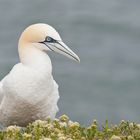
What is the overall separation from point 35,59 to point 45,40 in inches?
11.7

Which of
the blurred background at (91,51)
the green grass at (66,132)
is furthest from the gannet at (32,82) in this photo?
the blurred background at (91,51)

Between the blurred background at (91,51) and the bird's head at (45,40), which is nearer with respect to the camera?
the bird's head at (45,40)

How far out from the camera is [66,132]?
10984 mm

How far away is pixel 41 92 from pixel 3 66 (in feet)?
34.0

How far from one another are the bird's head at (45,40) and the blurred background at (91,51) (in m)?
7.84

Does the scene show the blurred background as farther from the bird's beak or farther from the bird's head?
the bird's beak

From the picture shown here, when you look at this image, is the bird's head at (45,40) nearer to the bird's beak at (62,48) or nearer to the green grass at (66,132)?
the bird's beak at (62,48)

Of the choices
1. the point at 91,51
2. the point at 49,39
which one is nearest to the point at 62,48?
the point at 49,39

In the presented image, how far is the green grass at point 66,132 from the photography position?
1070 cm

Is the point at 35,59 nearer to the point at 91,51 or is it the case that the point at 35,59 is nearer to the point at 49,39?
the point at 49,39

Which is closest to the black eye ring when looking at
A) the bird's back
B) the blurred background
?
the bird's back

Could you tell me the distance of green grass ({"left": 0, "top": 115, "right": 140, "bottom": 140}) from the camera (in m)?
10.7

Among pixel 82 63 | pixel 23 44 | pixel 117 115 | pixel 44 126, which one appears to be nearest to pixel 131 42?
pixel 82 63

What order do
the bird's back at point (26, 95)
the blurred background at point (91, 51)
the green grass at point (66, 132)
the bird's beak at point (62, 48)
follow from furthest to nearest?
the blurred background at point (91, 51) < the bird's beak at point (62, 48) < the bird's back at point (26, 95) < the green grass at point (66, 132)
